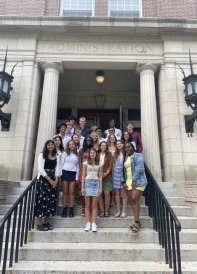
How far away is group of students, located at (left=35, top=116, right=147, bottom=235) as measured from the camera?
168 inches

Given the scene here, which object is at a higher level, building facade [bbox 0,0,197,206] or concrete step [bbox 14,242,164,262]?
building facade [bbox 0,0,197,206]

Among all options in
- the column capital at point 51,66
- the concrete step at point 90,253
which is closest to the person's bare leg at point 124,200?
the concrete step at point 90,253

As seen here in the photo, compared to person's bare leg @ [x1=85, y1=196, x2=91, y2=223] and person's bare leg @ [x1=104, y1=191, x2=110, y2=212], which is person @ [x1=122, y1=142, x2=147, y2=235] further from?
person's bare leg @ [x1=85, y1=196, x2=91, y2=223]

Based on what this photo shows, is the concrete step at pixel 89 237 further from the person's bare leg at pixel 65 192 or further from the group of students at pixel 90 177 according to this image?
the person's bare leg at pixel 65 192

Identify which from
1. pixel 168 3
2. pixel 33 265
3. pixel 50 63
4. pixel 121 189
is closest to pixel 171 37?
pixel 168 3

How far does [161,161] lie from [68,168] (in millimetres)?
3984

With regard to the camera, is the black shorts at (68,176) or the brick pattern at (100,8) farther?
the brick pattern at (100,8)

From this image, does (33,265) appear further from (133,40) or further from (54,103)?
(133,40)

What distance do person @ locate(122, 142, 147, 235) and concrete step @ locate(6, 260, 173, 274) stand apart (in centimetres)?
69

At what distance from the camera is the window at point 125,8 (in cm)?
897

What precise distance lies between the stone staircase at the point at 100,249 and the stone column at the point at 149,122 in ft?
7.78

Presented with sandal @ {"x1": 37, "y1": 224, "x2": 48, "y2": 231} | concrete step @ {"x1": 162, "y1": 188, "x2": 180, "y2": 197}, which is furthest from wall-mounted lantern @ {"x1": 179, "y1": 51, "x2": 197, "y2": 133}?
sandal @ {"x1": 37, "y1": 224, "x2": 48, "y2": 231}

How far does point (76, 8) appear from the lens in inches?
357

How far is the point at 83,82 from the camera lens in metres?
10.0
